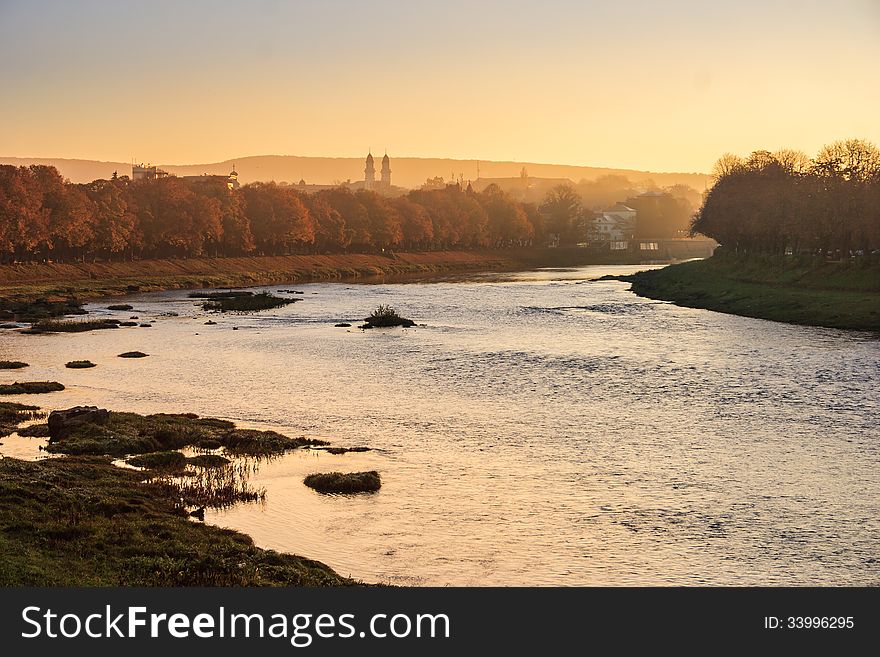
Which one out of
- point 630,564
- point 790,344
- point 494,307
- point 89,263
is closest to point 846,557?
point 630,564

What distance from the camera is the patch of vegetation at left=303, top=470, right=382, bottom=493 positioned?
31.4m

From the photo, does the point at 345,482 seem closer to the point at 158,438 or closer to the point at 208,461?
the point at 208,461

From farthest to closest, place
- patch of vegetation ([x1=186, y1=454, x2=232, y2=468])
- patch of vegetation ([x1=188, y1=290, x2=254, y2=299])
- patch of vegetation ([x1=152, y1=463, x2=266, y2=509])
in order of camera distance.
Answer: patch of vegetation ([x1=188, y1=290, x2=254, y2=299]) < patch of vegetation ([x1=186, y1=454, x2=232, y2=468]) < patch of vegetation ([x1=152, y1=463, x2=266, y2=509])

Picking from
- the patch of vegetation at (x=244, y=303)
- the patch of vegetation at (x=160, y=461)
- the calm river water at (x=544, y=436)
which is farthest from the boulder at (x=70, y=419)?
the patch of vegetation at (x=244, y=303)

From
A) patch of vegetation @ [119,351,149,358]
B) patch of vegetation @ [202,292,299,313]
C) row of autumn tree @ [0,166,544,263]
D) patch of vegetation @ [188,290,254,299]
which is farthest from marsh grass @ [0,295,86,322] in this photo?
patch of vegetation @ [119,351,149,358]

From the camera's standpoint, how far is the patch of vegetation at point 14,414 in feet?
127

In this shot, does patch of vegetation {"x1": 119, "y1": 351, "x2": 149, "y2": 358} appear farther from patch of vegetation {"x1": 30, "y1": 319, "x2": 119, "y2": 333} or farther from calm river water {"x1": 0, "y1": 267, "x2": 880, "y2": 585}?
patch of vegetation {"x1": 30, "y1": 319, "x2": 119, "y2": 333}

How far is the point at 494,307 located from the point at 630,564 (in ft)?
259

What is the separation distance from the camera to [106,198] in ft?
470

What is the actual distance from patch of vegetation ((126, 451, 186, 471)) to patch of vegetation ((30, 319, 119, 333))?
1879 inches

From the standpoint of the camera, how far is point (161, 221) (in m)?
149

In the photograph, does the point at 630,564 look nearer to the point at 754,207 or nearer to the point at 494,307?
the point at 494,307

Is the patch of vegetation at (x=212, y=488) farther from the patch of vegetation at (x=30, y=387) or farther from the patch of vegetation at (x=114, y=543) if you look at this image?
the patch of vegetation at (x=30, y=387)

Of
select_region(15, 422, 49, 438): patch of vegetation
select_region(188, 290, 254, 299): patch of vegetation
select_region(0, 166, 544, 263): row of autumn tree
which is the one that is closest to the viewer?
select_region(15, 422, 49, 438): patch of vegetation
